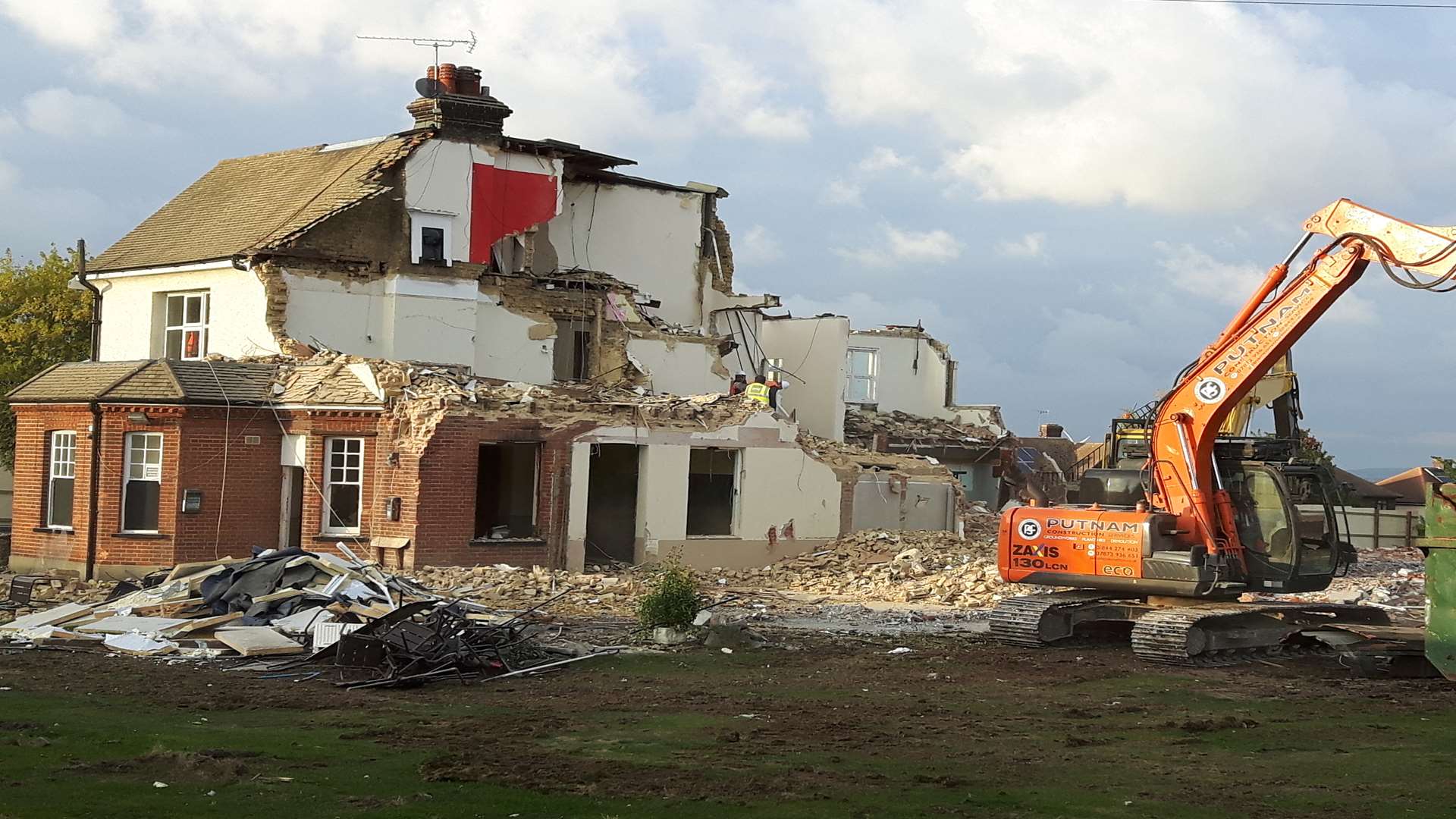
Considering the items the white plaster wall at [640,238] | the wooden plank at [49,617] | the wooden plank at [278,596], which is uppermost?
the white plaster wall at [640,238]

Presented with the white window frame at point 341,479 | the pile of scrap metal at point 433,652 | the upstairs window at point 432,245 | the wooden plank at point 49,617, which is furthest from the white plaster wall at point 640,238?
the pile of scrap metal at point 433,652

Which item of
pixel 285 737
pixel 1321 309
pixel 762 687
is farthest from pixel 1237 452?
pixel 285 737

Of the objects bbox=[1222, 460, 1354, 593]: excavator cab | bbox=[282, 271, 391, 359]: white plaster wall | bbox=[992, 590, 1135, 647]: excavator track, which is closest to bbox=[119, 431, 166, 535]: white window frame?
bbox=[282, 271, 391, 359]: white plaster wall

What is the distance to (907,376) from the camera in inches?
1940

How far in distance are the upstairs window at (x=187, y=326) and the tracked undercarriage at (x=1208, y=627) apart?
17903 mm

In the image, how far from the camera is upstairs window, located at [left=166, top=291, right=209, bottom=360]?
2986 cm

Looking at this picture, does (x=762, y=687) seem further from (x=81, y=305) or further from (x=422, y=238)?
(x=81, y=305)

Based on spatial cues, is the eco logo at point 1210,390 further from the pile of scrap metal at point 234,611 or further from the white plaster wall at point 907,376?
the white plaster wall at point 907,376

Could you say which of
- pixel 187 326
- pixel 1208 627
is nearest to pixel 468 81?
pixel 187 326

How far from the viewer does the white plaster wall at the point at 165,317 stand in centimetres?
2866

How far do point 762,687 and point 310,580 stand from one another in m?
6.56

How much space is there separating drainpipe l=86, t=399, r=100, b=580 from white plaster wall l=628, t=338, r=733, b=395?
1118 cm

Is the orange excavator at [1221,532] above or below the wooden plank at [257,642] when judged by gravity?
above

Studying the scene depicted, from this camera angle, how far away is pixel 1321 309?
52.3 ft
